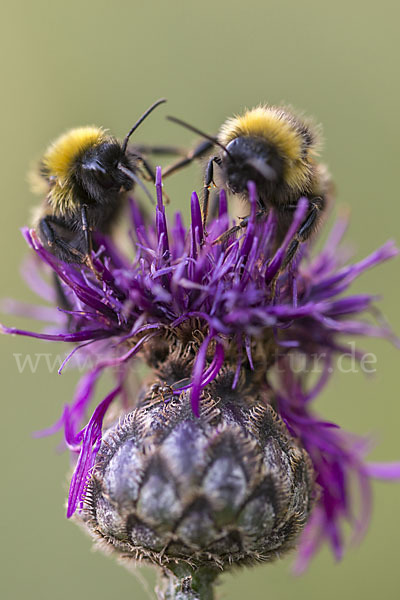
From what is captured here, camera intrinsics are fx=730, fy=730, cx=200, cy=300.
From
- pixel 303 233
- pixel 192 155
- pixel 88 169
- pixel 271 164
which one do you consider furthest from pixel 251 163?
pixel 88 169

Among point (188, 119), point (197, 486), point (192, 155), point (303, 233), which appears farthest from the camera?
point (188, 119)

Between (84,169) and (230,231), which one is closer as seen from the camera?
(230,231)

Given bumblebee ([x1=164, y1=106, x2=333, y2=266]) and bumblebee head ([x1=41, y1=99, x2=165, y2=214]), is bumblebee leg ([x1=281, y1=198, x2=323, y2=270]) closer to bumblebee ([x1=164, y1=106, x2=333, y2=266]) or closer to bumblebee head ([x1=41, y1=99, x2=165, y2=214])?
bumblebee ([x1=164, y1=106, x2=333, y2=266])

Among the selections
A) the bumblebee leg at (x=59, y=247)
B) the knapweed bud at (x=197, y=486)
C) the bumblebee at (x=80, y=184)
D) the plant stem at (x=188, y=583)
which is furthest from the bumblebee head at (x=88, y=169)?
the plant stem at (x=188, y=583)

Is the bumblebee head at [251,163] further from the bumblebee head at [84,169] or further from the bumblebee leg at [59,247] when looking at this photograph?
the bumblebee leg at [59,247]

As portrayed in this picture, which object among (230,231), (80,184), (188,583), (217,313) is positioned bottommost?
(188,583)

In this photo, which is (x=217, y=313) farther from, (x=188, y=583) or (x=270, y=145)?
(x=188, y=583)
